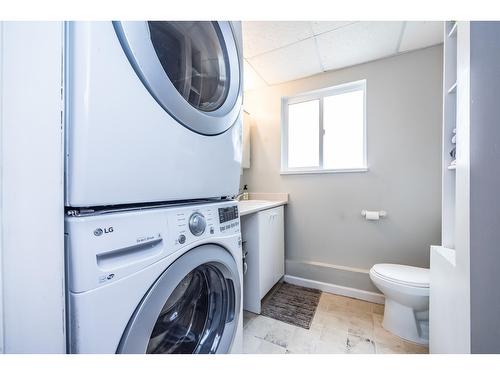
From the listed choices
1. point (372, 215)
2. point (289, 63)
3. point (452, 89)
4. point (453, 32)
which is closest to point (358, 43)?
point (289, 63)

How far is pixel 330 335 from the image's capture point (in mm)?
1263

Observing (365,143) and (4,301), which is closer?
(4,301)

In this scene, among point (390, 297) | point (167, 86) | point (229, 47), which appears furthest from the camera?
point (390, 297)

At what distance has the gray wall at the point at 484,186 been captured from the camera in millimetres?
590

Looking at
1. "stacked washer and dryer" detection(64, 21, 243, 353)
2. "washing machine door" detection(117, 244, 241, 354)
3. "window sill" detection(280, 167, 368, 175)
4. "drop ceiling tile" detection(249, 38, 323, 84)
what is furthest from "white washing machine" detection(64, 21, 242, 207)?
"window sill" detection(280, 167, 368, 175)

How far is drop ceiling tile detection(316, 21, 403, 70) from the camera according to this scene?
4.35 feet

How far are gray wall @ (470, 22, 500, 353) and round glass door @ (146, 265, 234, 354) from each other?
0.84 m

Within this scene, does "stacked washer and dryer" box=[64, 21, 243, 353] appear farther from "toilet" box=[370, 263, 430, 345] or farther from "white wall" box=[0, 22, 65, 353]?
"toilet" box=[370, 263, 430, 345]

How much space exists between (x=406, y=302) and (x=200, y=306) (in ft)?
Answer: 4.23

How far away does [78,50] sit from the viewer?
0.36m
